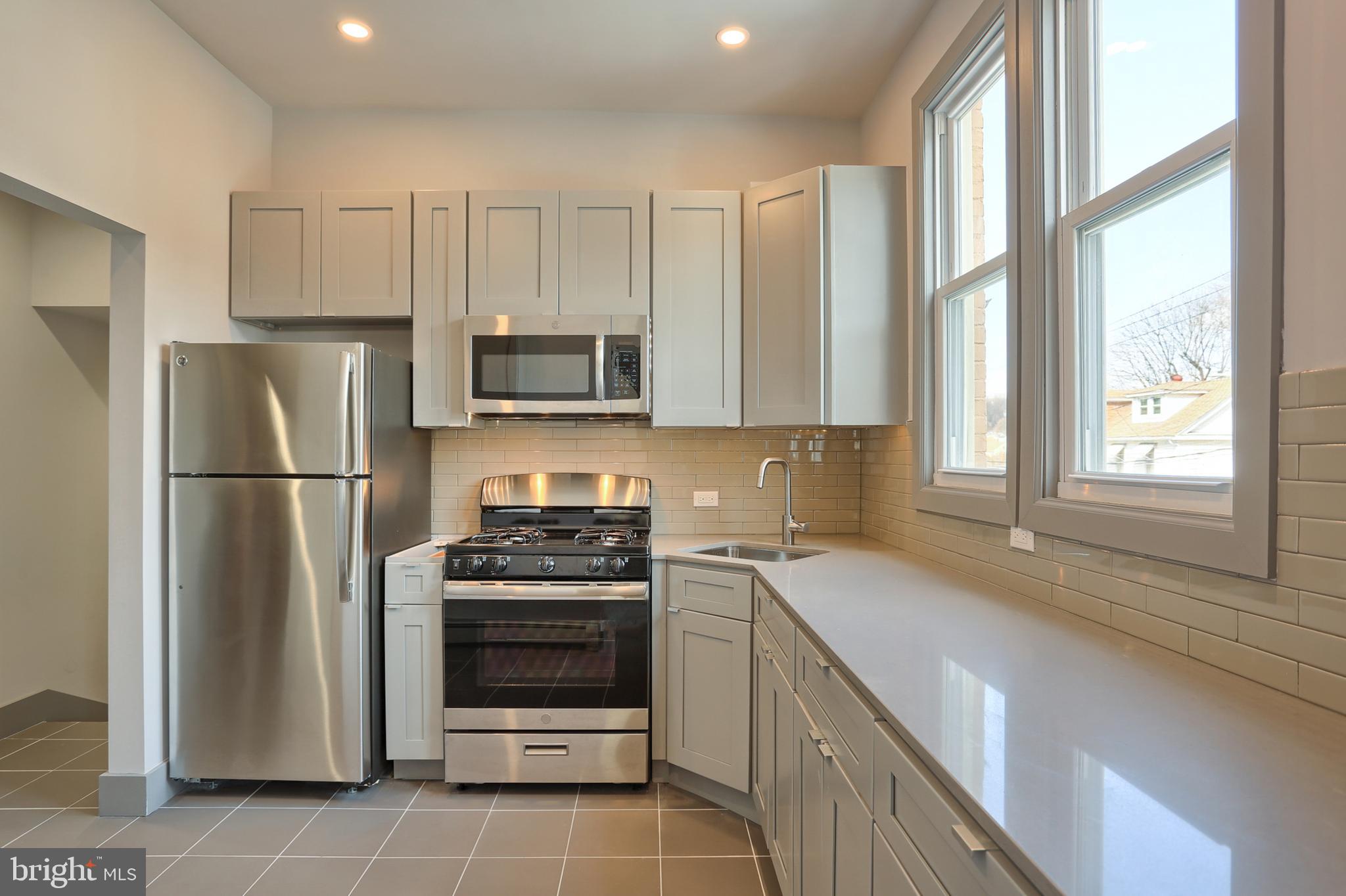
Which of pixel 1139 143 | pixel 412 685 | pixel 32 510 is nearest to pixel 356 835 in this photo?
pixel 412 685

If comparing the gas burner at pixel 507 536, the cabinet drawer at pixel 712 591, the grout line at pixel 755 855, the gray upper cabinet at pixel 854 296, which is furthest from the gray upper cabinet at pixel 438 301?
the grout line at pixel 755 855

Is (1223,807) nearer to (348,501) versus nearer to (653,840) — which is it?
(653,840)

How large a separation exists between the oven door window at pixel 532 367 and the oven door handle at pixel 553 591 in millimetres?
789

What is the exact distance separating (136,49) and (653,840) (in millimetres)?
3273

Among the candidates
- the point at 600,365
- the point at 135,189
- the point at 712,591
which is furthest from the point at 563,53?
the point at 712,591

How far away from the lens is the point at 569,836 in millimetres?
2266

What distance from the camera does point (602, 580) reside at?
8.50ft

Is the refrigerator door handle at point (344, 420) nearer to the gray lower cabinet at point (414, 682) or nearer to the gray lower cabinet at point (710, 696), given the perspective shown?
the gray lower cabinet at point (414, 682)

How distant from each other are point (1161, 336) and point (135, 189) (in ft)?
10.3

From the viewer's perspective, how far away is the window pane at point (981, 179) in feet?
6.63

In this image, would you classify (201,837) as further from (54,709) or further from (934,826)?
(934,826)

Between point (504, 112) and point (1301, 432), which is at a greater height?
Result: point (504, 112)

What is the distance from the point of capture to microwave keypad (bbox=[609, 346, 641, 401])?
2.82 metres

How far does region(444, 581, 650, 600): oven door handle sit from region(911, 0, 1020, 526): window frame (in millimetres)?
1132
